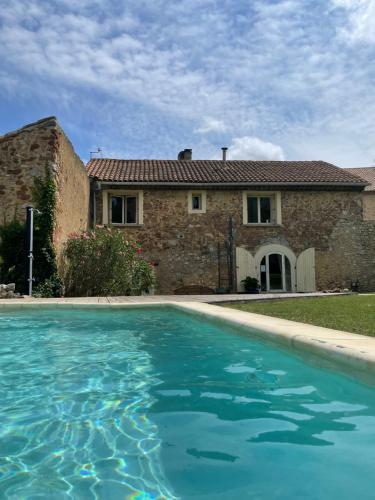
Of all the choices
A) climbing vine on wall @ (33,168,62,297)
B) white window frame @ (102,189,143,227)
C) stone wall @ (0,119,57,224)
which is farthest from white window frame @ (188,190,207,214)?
climbing vine on wall @ (33,168,62,297)

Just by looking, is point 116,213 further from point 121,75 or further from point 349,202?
point 349,202

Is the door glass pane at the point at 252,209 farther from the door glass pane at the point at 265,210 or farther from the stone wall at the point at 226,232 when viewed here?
the stone wall at the point at 226,232

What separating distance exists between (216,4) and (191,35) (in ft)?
4.43

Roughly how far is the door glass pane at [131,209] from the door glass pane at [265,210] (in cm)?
513

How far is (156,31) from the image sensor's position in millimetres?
9523

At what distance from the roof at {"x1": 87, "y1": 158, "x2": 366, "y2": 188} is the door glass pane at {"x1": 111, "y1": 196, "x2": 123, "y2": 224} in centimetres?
91

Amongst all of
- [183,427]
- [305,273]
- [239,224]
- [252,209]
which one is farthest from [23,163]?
[305,273]

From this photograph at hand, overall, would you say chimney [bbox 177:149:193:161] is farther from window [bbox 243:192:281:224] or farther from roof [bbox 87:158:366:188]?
window [bbox 243:192:281:224]

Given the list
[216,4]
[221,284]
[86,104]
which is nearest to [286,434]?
[216,4]

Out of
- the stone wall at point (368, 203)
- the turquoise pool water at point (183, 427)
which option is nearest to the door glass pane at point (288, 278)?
the stone wall at point (368, 203)

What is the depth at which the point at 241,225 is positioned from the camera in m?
16.6

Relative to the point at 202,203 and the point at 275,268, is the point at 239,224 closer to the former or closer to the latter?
the point at 202,203

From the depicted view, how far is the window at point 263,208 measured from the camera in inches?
663

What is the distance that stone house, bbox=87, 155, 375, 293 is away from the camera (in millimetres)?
16156
